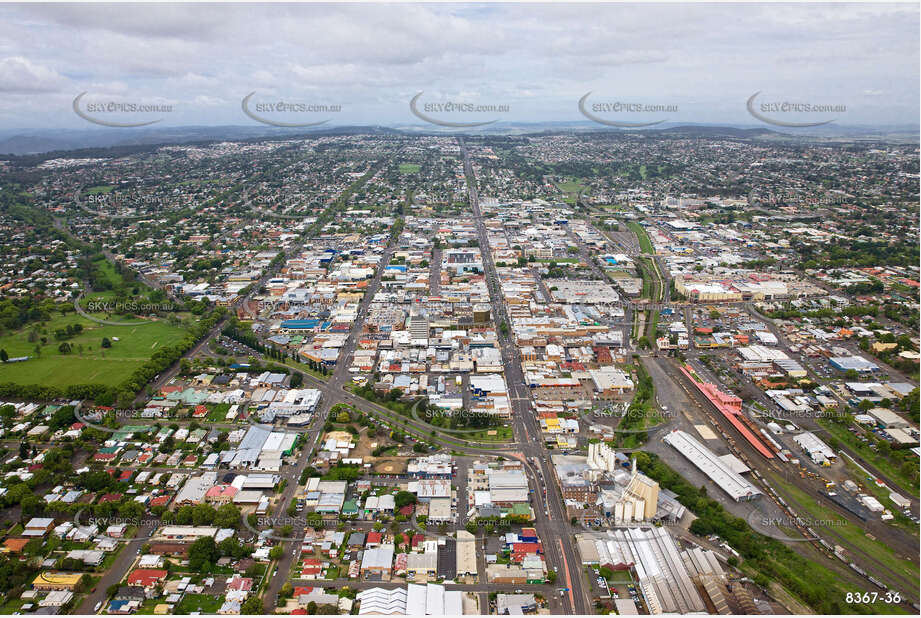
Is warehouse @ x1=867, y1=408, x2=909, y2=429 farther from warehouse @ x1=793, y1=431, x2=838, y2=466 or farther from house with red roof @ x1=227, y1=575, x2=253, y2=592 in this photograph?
house with red roof @ x1=227, y1=575, x2=253, y2=592

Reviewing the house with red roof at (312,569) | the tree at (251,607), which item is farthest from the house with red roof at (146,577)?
the house with red roof at (312,569)

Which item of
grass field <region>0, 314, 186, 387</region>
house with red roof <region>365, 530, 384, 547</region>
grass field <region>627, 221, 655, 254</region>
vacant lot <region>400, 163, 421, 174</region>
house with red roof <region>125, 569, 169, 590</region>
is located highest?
vacant lot <region>400, 163, 421, 174</region>

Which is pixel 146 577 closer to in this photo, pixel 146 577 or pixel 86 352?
pixel 146 577

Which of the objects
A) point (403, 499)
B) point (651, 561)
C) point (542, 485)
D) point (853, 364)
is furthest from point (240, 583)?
point (853, 364)

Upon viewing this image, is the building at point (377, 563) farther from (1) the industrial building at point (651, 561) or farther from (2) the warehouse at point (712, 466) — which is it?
(2) the warehouse at point (712, 466)

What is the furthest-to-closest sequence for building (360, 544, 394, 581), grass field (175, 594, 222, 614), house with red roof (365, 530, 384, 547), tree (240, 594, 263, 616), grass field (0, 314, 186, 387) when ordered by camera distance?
grass field (0, 314, 186, 387) < house with red roof (365, 530, 384, 547) < building (360, 544, 394, 581) < grass field (175, 594, 222, 614) < tree (240, 594, 263, 616)

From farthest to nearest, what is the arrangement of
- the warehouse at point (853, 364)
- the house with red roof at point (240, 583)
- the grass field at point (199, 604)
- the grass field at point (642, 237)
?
the grass field at point (642, 237) < the warehouse at point (853, 364) < the house with red roof at point (240, 583) < the grass field at point (199, 604)
